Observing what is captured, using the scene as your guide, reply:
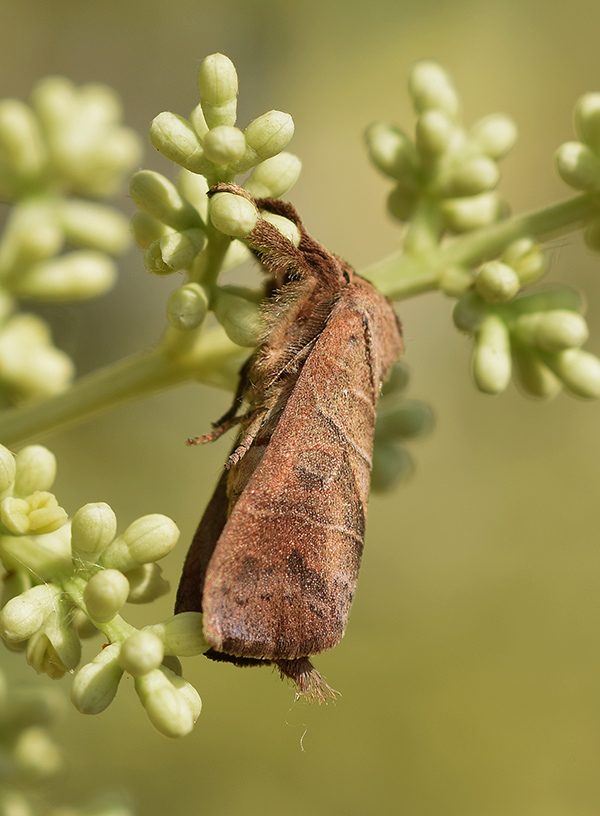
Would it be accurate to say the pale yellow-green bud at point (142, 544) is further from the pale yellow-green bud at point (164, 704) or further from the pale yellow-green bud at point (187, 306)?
the pale yellow-green bud at point (187, 306)

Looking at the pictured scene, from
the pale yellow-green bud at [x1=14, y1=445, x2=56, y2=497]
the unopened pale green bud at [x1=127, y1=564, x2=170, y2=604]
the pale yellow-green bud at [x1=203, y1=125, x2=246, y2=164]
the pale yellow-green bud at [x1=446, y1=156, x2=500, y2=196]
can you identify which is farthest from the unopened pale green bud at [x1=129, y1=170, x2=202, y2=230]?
the pale yellow-green bud at [x1=446, y1=156, x2=500, y2=196]

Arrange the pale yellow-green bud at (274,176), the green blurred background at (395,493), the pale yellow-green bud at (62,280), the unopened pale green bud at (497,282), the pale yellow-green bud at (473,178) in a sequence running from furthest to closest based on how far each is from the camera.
A: the green blurred background at (395,493), the pale yellow-green bud at (62,280), the pale yellow-green bud at (473,178), the unopened pale green bud at (497,282), the pale yellow-green bud at (274,176)

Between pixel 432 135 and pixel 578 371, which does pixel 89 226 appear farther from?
pixel 578 371

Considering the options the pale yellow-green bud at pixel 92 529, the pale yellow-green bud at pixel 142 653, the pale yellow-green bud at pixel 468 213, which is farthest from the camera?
the pale yellow-green bud at pixel 468 213

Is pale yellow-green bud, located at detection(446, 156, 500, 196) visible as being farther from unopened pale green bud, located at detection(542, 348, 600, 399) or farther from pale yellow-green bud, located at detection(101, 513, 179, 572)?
pale yellow-green bud, located at detection(101, 513, 179, 572)

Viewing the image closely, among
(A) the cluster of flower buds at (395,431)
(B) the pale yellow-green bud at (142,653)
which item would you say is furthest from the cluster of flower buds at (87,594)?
(A) the cluster of flower buds at (395,431)

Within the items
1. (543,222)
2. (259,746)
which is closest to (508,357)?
(543,222)
